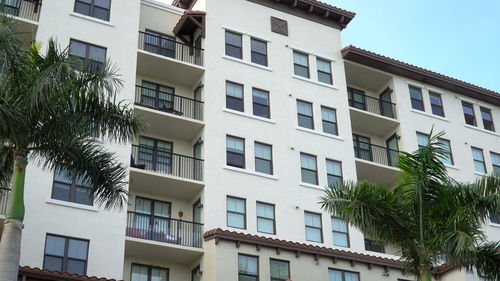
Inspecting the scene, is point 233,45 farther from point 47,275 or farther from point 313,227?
point 47,275

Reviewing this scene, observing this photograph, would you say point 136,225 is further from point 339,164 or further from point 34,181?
point 339,164

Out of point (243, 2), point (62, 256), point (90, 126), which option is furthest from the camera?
point (243, 2)

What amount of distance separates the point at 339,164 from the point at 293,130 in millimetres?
2983

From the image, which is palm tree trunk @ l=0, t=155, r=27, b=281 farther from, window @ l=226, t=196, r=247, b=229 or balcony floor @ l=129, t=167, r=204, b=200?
window @ l=226, t=196, r=247, b=229

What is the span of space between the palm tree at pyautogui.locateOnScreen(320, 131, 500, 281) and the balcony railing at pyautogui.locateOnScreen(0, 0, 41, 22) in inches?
668

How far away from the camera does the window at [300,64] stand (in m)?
39.5

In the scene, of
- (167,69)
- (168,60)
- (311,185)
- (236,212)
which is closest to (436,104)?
(311,185)

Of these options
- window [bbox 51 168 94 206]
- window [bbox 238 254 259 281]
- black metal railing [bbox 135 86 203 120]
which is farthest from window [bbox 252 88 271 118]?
window [bbox 51 168 94 206]

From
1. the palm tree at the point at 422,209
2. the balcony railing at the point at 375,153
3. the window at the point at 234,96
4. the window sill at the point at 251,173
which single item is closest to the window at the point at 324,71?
the balcony railing at the point at 375,153

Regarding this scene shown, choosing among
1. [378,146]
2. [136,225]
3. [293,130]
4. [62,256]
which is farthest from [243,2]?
[62,256]

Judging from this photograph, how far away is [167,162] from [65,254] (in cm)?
786

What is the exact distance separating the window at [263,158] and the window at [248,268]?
5489 mm

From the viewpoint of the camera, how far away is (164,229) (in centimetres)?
3225

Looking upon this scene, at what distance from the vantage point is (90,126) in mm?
21797
